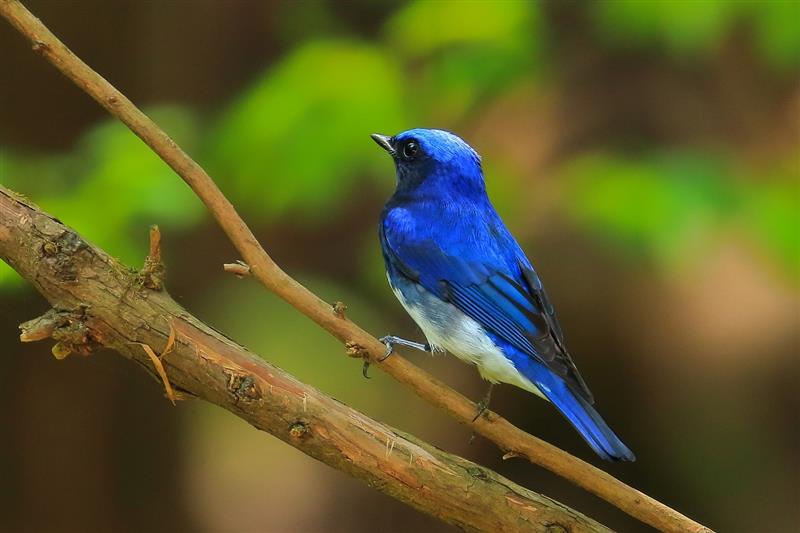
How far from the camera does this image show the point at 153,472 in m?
3.99

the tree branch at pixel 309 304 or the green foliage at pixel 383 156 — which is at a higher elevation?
the green foliage at pixel 383 156

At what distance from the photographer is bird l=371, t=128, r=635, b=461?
90.0 inches

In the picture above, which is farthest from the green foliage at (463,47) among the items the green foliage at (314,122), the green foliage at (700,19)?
the green foliage at (700,19)

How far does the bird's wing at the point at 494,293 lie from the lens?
2.30 meters

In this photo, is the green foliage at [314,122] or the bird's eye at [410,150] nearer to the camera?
the bird's eye at [410,150]

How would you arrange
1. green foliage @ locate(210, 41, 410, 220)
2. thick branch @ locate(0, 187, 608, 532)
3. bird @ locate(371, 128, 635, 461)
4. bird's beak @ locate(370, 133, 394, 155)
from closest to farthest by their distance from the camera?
1. thick branch @ locate(0, 187, 608, 532)
2. bird @ locate(371, 128, 635, 461)
3. bird's beak @ locate(370, 133, 394, 155)
4. green foliage @ locate(210, 41, 410, 220)

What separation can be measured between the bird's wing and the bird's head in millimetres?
203

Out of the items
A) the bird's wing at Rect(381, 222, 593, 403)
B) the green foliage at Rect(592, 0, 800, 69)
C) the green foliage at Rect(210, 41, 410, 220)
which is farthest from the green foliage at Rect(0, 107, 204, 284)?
the green foliage at Rect(592, 0, 800, 69)

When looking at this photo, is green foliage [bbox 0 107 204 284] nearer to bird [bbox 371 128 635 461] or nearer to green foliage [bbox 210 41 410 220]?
green foliage [bbox 210 41 410 220]

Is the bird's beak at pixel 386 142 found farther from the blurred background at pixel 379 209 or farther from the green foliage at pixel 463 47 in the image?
the green foliage at pixel 463 47

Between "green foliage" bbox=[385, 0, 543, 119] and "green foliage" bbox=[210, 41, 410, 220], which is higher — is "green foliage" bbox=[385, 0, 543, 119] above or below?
above

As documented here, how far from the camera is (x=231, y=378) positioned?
2.00 metres

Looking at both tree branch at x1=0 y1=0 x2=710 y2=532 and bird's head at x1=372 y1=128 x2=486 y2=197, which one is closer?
tree branch at x1=0 y1=0 x2=710 y2=532

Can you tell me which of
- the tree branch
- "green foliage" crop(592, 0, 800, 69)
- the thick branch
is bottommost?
the thick branch
